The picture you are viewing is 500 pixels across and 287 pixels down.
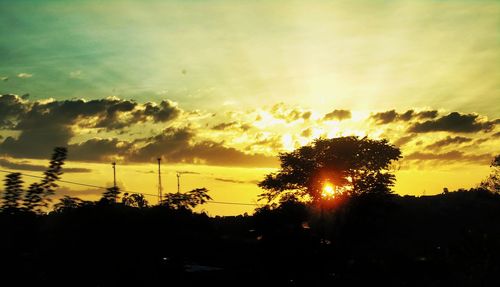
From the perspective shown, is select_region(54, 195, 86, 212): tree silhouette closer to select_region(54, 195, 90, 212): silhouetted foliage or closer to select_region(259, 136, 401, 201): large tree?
select_region(54, 195, 90, 212): silhouetted foliage

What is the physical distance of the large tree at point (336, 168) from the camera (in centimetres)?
7306

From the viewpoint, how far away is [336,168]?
73.3m

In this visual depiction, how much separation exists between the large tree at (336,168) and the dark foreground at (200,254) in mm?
50288

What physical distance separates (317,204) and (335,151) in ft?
25.6

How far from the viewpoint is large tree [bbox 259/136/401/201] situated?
73.1 m

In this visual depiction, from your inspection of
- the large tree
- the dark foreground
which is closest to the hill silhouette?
the dark foreground

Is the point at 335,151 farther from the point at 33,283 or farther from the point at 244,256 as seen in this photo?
the point at 33,283

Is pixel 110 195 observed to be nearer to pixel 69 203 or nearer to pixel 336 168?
pixel 69 203

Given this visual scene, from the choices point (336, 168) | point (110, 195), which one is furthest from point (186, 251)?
point (336, 168)

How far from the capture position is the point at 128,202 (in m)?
8.79

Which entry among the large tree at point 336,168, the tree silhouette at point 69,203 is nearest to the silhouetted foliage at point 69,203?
the tree silhouette at point 69,203

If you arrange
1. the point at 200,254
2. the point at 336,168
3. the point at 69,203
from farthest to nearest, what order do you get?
the point at 336,168
the point at 200,254
the point at 69,203

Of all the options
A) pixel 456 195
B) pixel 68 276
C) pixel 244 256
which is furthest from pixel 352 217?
pixel 456 195

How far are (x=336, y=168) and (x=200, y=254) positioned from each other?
205 ft
